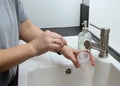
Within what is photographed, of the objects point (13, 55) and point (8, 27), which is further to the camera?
point (8, 27)

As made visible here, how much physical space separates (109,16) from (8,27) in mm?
661

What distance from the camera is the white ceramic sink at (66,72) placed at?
824 mm

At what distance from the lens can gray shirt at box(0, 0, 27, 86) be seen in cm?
70

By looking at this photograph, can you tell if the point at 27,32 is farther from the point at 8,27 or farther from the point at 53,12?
the point at 53,12

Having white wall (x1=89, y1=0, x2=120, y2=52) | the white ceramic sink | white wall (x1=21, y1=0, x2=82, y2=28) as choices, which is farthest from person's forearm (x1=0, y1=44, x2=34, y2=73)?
white wall (x1=21, y1=0, x2=82, y2=28)

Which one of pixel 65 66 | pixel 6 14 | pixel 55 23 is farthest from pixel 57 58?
pixel 55 23

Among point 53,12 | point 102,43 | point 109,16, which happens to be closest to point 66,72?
point 102,43

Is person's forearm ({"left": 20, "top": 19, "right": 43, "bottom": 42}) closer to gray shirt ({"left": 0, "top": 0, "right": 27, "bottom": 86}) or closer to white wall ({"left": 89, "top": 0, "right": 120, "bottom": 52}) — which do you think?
gray shirt ({"left": 0, "top": 0, "right": 27, "bottom": 86})

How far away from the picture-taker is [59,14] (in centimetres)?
147

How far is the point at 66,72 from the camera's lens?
89 cm

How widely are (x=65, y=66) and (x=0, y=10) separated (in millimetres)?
392

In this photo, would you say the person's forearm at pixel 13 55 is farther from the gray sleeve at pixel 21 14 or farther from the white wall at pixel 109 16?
the white wall at pixel 109 16

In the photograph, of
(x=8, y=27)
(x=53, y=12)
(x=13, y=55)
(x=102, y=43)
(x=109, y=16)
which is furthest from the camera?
(x=53, y=12)

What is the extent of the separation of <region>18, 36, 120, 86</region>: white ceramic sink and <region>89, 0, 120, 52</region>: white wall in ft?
0.61
